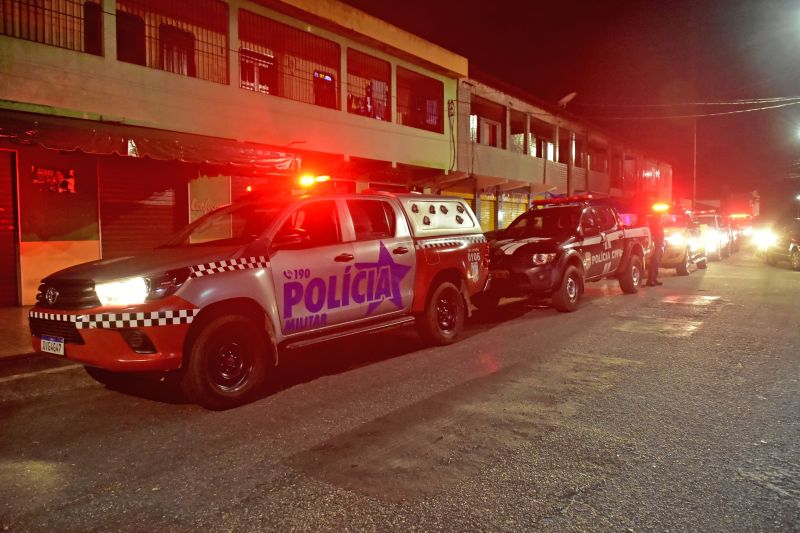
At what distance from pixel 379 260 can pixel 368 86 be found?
1227 cm

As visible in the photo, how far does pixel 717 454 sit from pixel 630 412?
0.89m

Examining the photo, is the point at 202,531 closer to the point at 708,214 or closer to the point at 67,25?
the point at 67,25

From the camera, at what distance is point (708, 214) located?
22.5 metres

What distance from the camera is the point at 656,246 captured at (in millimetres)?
13797

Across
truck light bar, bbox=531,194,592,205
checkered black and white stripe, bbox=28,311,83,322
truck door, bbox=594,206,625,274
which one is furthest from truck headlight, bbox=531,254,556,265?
checkered black and white stripe, bbox=28,311,83,322

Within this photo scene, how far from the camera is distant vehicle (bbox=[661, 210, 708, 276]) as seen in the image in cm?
1565

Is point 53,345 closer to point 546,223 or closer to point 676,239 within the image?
point 546,223

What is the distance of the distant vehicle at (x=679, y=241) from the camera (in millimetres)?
15648

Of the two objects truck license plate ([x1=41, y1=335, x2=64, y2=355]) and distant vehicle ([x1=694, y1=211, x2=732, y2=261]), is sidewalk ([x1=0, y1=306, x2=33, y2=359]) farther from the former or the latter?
distant vehicle ([x1=694, y1=211, x2=732, y2=261])

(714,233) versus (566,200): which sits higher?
(566,200)

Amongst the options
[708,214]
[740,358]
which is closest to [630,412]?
[740,358]

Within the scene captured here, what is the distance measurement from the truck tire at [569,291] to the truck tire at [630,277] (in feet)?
8.59

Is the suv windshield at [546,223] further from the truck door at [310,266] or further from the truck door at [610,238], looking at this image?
the truck door at [310,266]

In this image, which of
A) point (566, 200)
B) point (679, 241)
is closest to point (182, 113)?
point (566, 200)
